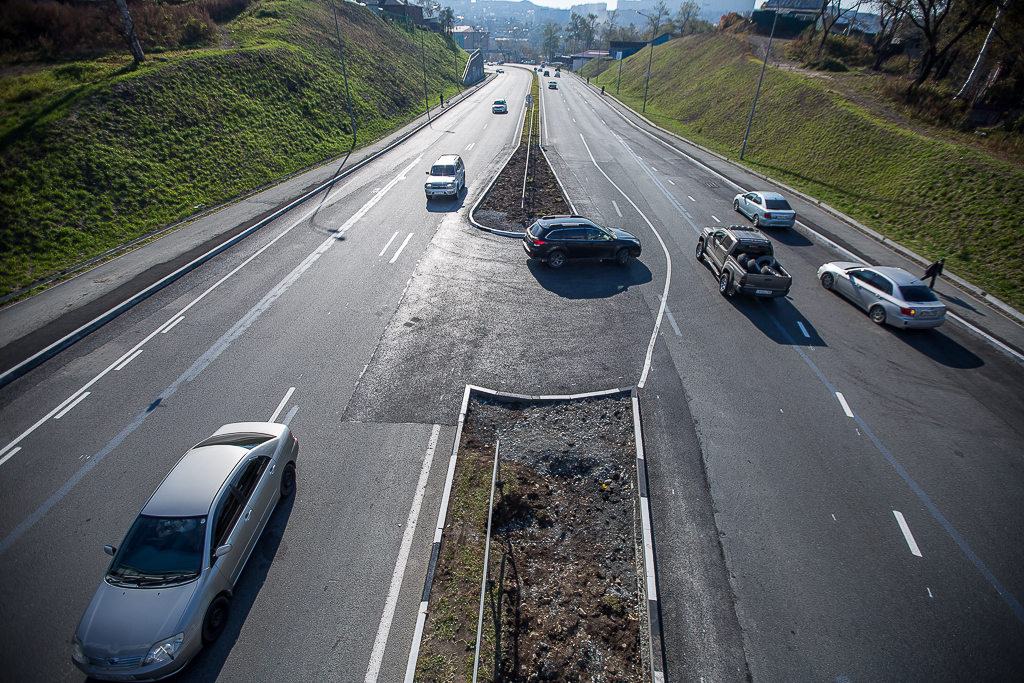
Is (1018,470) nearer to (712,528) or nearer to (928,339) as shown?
(928,339)

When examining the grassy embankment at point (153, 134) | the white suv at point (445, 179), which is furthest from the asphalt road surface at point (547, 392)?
the grassy embankment at point (153, 134)

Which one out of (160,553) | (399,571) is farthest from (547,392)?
(160,553)

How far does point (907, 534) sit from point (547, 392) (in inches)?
290

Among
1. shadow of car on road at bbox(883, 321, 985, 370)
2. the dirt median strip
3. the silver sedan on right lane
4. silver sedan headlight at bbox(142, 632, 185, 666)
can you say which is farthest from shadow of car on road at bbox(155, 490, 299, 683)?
the silver sedan on right lane

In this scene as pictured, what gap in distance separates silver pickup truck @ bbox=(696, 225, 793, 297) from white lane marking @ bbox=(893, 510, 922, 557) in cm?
791

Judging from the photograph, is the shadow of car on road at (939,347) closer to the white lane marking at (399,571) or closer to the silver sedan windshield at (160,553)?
the white lane marking at (399,571)

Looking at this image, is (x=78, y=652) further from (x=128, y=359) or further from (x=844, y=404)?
(x=844, y=404)

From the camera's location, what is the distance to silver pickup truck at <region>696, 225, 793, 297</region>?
14.2 meters

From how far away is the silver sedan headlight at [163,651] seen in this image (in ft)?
18.1

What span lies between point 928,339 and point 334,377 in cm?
1783

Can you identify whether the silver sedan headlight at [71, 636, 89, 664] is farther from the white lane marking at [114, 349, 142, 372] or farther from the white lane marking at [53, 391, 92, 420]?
the white lane marking at [114, 349, 142, 372]

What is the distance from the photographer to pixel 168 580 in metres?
6.05

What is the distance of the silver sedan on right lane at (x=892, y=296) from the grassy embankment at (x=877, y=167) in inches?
182

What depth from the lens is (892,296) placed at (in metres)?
13.7
